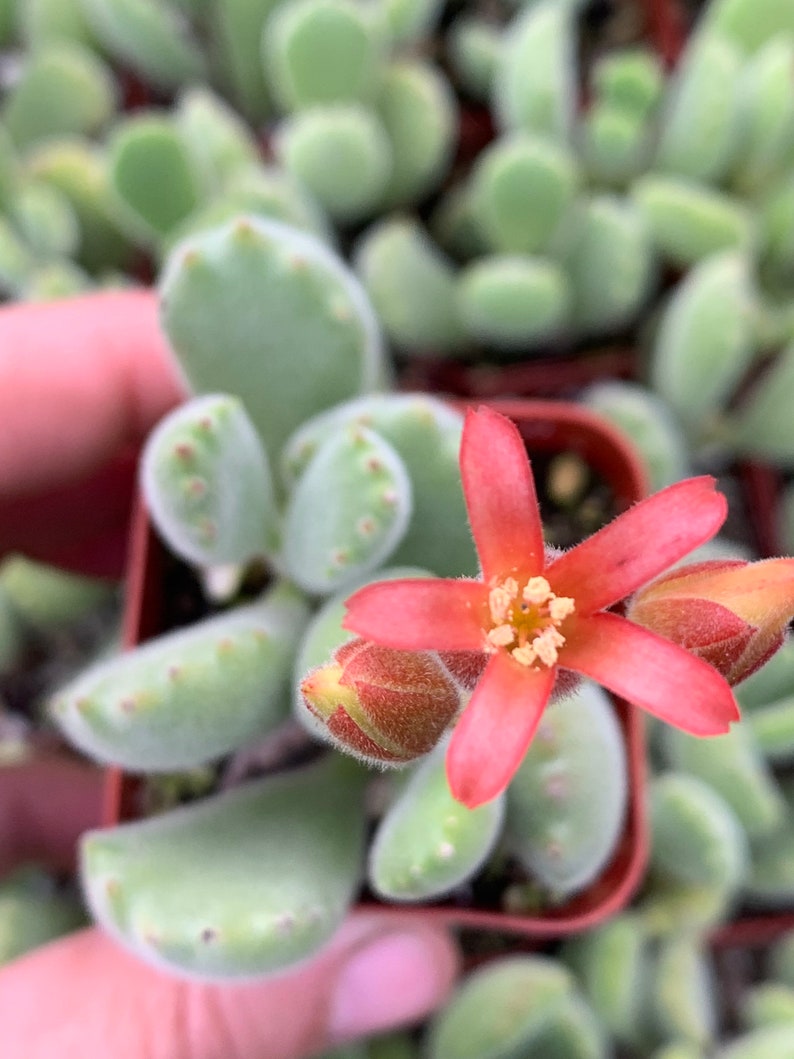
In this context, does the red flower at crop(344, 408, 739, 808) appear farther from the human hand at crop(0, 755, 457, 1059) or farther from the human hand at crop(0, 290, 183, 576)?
the human hand at crop(0, 290, 183, 576)

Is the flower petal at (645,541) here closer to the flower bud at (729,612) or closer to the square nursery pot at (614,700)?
the flower bud at (729,612)

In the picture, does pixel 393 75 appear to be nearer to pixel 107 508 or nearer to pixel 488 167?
pixel 488 167

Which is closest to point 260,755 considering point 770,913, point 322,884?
point 322,884

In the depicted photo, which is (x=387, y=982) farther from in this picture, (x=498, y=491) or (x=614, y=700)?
(x=498, y=491)

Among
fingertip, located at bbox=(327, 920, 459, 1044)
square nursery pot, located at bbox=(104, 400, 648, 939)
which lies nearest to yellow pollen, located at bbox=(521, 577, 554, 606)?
square nursery pot, located at bbox=(104, 400, 648, 939)

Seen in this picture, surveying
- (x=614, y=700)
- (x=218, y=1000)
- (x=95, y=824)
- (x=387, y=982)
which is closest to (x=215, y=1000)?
(x=218, y=1000)

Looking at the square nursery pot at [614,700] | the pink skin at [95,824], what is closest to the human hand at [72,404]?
the pink skin at [95,824]

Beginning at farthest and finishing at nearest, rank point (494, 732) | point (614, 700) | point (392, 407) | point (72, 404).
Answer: point (72, 404) < point (614, 700) < point (392, 407) < point (494, 732)
